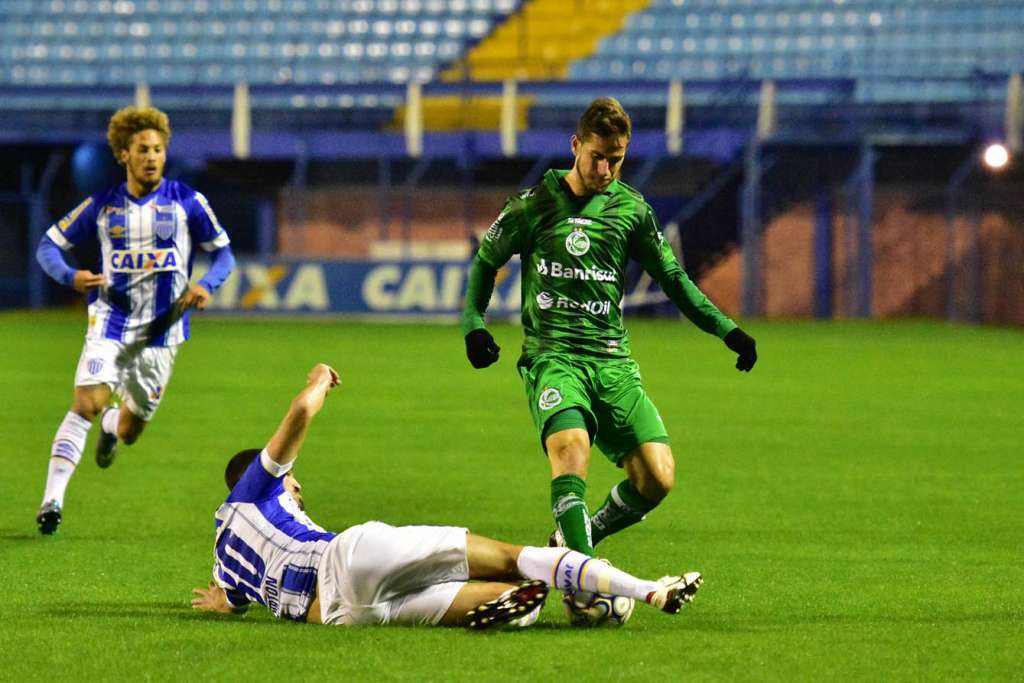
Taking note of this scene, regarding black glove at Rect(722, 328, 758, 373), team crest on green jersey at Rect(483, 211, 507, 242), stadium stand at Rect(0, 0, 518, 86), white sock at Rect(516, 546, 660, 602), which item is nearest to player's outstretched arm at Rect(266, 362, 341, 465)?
white sock at Rect(516, 546, 660, 602)

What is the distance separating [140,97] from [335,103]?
389 centimetres

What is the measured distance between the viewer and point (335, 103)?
30969mm

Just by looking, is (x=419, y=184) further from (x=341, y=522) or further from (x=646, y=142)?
(x=341, y=522)

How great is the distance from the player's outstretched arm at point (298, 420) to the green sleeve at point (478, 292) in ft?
3.02

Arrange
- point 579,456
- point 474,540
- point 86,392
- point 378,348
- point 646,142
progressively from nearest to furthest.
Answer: point 474,540 → point 579,456 → point 86,392 → point 378,348 → point 646,142

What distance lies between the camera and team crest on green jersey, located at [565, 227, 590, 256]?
6352mm

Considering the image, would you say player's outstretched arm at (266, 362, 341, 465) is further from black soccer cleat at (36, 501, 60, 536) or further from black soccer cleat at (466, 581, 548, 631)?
black soccer cleat at (36, 501, 60, 536)

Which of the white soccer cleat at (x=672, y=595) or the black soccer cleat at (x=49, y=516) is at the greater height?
the white soccer cleat at (x=672, y=595)

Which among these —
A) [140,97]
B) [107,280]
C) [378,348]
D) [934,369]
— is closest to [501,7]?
[140,97]

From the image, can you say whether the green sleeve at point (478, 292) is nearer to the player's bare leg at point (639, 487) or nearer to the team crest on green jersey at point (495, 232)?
the team crest on green jersey at point (495, 232)

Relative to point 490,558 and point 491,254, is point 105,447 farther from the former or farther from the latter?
point 490,558

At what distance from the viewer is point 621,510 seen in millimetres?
6555

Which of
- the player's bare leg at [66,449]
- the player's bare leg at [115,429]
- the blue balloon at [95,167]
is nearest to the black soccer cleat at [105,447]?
the player's bare leg at [115,429]

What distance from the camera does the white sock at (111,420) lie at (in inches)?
358
